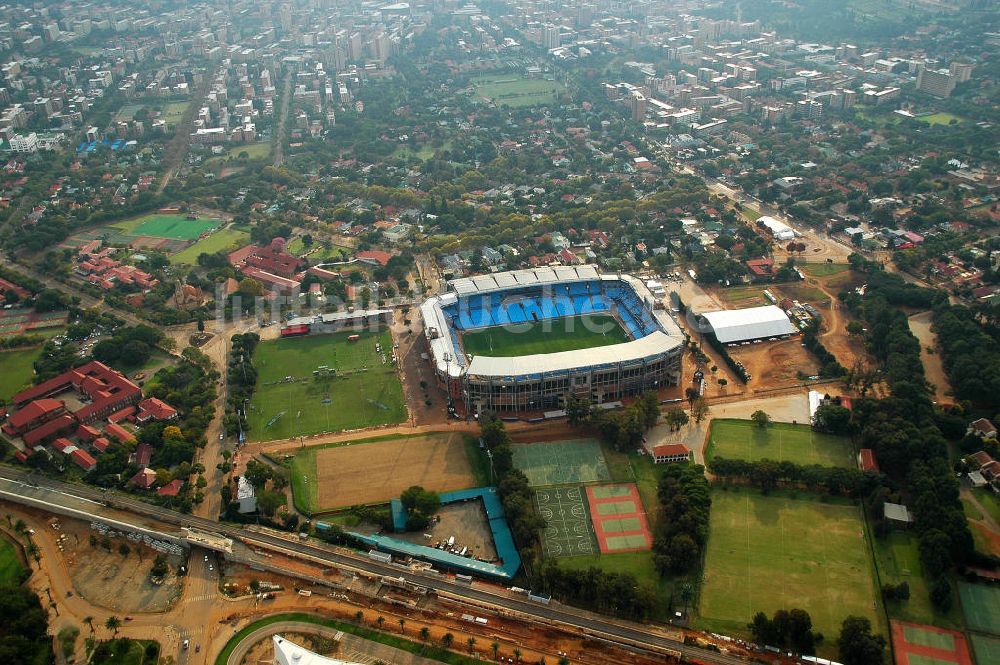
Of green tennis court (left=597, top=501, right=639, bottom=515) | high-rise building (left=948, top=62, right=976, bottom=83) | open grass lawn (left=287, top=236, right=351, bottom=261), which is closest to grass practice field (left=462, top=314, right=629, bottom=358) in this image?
green tennis court (left=597, top=501, right=639, bottom=515)

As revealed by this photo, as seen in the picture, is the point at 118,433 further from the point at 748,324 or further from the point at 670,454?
the point at 748,324

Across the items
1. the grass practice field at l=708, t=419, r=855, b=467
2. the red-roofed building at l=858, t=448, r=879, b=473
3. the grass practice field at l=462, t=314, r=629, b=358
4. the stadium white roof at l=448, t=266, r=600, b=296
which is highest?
the stadium white roof at l=448, t=266, r=600, b=296

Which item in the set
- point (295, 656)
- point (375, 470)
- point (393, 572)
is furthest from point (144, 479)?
point (295, 656)

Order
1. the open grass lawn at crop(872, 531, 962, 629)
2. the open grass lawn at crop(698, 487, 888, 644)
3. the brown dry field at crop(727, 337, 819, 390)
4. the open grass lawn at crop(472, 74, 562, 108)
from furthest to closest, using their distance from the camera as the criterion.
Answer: the open grass lawn at crop(472, 74, 562, 108) < the brown dry field at crop(727, 337, 819, 390) < the open grass lawn at crop(698, 487, 888, 644) < the open grass lawn at crop(872, 531, 962, 629)

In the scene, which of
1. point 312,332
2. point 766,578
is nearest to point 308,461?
point 312,332

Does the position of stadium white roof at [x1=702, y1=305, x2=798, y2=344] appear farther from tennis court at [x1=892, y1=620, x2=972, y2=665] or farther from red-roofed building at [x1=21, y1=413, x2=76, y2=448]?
red-roofed building at [x1=21, y1=413, x2=76, y2=448]

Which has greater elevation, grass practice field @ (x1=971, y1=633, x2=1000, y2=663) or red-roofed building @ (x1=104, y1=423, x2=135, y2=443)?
grass practice field @ (x1=971, y1=633, x2=1000, y2=663)

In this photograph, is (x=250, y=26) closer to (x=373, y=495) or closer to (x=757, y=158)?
(x=757, y=158)
